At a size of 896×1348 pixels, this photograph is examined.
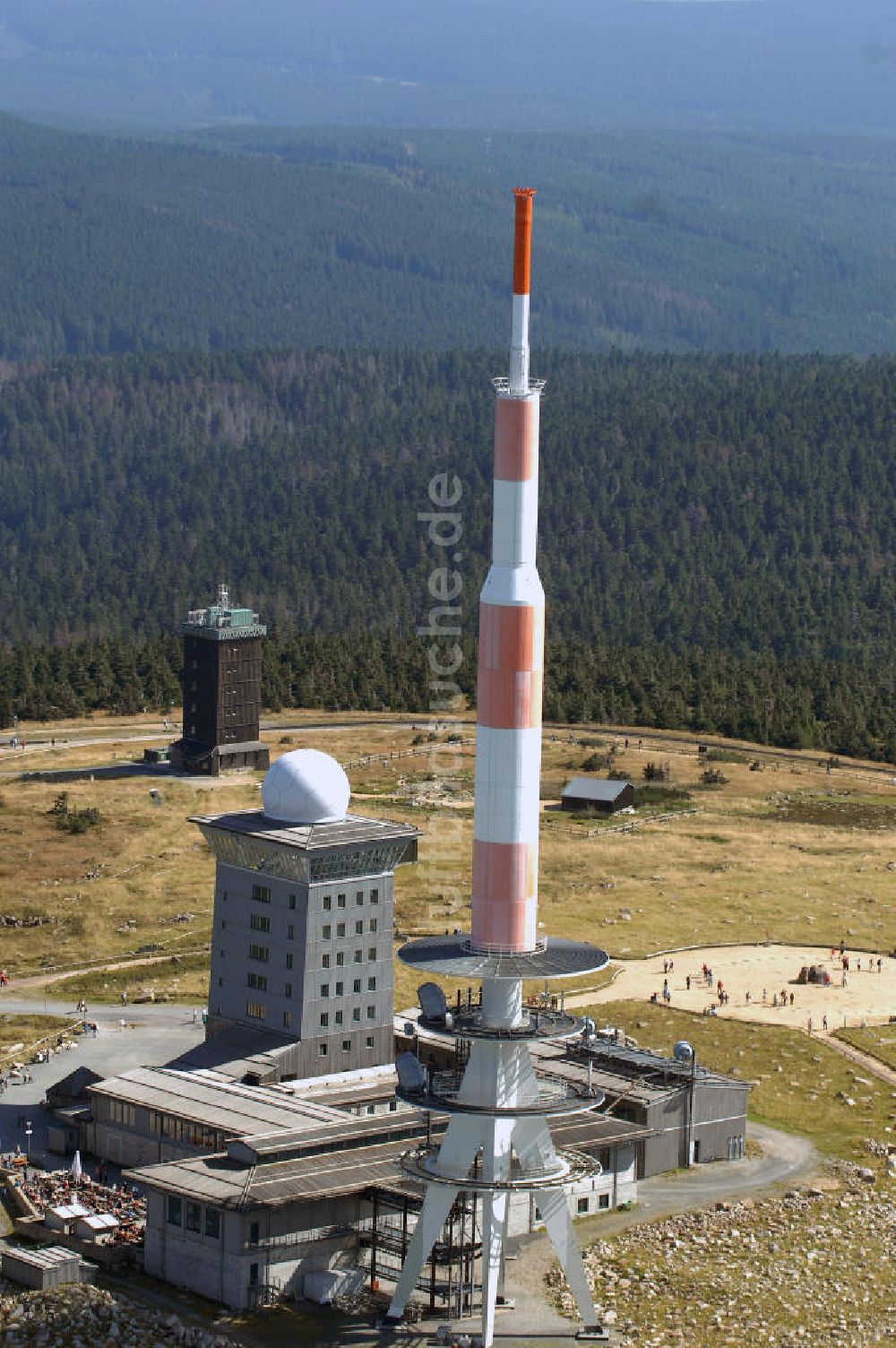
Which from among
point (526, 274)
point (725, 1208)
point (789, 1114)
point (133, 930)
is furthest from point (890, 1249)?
point (133, 930)

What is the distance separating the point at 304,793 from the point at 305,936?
637cm

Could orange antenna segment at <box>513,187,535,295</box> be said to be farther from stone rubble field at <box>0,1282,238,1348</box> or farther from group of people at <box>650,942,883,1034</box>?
group of people at <box>650,942,883,1034</box>

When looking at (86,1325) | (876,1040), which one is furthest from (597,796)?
(86,1325)

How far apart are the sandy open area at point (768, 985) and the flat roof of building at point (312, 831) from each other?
2221 cm

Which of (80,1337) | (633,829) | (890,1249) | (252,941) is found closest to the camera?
(80,1337)

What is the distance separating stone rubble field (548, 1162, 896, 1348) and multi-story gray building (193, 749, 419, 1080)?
59.7ft

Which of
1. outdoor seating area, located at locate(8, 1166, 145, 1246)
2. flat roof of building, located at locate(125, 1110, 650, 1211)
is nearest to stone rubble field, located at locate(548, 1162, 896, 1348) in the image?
flat roof of building, located at locate(125, 1110, 650, 1211)

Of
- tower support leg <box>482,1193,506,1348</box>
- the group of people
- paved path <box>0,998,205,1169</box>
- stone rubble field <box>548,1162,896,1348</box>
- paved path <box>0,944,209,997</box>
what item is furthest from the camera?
the group of people

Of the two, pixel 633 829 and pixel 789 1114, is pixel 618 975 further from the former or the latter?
pixel 633 829

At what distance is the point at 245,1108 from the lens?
100938 millimetres

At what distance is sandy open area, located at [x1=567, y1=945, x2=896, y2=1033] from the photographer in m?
131

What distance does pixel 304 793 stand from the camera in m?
112

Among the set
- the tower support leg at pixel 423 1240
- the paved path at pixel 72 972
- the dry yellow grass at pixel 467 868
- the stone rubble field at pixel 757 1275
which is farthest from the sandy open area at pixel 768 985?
the tower support leg at pixel 423 1240

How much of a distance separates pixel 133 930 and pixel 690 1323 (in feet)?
211
